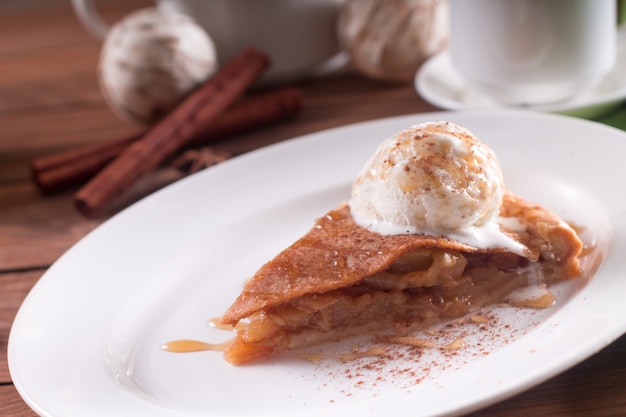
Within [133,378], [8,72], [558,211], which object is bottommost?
[8,72]

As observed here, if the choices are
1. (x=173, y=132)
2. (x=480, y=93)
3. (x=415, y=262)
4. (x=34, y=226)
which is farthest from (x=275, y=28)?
(x=415, y=262)

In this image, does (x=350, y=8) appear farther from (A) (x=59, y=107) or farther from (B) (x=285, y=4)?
(A) (x=59, y=107)

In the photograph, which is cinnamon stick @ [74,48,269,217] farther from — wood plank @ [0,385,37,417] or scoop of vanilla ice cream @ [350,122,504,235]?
scoop of vanilla ice cream @ [350,122,504,235]

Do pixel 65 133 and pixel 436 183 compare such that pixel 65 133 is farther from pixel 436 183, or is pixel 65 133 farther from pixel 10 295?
pixel 436 183

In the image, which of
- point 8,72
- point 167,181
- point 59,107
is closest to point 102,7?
point 8,72

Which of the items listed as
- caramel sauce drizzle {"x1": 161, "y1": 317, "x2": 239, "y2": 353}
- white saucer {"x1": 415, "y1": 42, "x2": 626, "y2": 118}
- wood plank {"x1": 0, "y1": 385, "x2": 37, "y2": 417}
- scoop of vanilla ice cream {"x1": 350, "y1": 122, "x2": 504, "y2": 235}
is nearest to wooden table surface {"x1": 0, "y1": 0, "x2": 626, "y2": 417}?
wood plank {"x1": 0, "y1": 385, "x2": 37, "y2": 417}

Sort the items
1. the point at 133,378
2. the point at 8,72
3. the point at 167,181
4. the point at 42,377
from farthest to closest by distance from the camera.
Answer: the point at 8,72 < the point at 167,181 < the point at 133,378 < the point at 42,377
